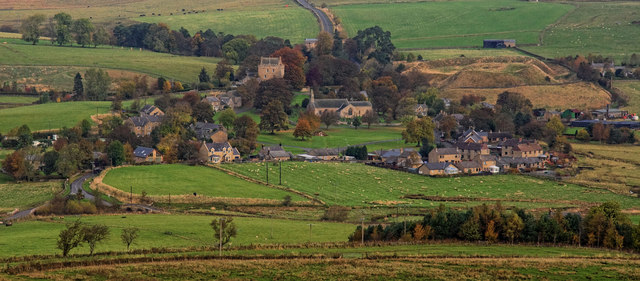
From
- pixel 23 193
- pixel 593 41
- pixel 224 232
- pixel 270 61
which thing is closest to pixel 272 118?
pixel 270 61

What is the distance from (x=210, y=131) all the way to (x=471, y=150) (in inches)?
1277

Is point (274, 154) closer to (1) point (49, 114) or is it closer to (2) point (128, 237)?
(1) point (49, 114)

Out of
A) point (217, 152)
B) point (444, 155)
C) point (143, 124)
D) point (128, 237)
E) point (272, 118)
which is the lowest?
point (444, 155)

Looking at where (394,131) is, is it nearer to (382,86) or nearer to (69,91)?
(382,86)

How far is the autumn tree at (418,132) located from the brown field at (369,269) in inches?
2351

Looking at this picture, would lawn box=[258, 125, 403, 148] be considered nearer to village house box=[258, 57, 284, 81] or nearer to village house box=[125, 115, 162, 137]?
village house box=[125, 115, 162, 137]

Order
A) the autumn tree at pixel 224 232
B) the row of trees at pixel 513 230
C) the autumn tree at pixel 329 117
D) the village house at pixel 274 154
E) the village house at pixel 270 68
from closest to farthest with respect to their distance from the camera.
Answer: the autumn tree at pixel 224 232 → the row of trees at pixel 513 230 → the village house at pixel 274 154 → the autumn tree at pixel 329 117 → the village house at pixel 270 68

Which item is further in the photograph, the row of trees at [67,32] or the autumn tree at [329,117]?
the row of trees at [67,32]

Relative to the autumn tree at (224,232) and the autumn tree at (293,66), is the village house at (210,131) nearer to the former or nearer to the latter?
the autumn tree at (293,66)

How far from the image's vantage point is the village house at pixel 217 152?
103188 millimetres

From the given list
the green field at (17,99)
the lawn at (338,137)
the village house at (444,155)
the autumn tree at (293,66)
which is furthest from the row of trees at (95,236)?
the autumn tree at (293,66)

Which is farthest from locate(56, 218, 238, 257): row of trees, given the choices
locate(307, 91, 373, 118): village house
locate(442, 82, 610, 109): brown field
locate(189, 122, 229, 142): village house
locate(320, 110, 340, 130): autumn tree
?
locate(442, 82, 610, 109): brown field

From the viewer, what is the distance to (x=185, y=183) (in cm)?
8950

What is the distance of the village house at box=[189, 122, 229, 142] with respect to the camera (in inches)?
4400
